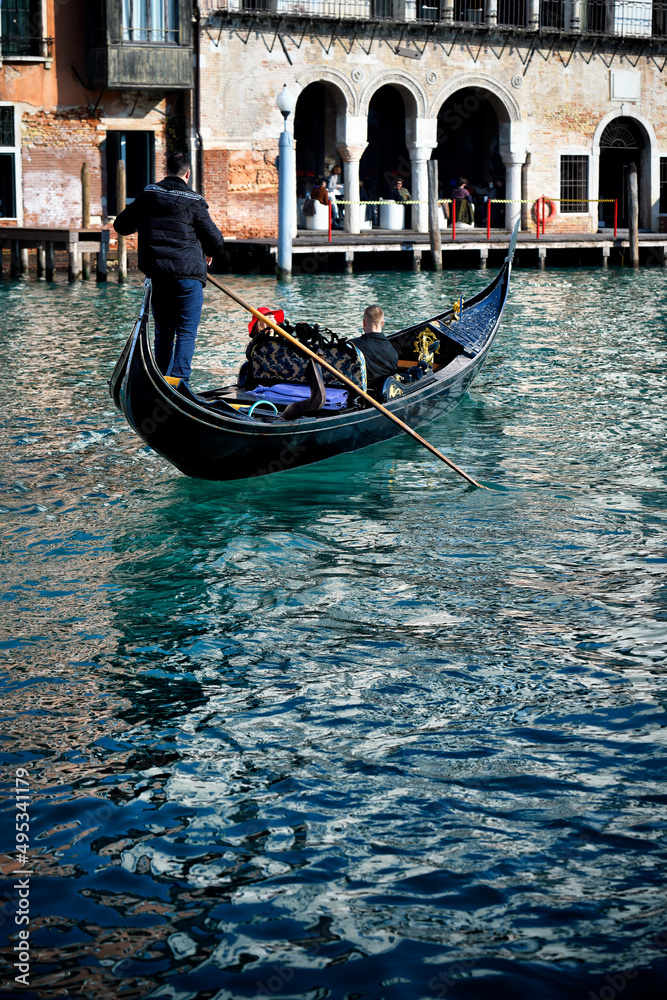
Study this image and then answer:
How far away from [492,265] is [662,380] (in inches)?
464

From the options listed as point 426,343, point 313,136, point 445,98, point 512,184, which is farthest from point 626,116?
point 426,343

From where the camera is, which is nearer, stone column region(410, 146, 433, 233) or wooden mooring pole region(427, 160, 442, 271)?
wooden mooring pole region(427, 160, 442, 271)

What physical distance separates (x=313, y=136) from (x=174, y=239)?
1743cm

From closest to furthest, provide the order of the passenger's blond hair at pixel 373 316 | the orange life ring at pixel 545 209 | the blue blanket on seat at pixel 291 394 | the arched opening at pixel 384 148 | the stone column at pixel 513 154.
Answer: the blue blanket on seat at pixel 291 394, the passenger's blond hair at pixel 373 316, the stone column at pixel 513 154, the orange life ring at pixel 545 209, the arched opening at pixel 384 148

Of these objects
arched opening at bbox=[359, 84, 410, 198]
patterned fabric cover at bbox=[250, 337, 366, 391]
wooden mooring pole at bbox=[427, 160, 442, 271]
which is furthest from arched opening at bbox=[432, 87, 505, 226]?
patterned fabric cover at bbox=[250, 337, 366, 391]

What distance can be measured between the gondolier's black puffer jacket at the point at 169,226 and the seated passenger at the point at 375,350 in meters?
1.22

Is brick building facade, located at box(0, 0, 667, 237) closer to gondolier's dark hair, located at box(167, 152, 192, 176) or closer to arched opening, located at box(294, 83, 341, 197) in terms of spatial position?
arched opening, located at box(294, 83, 341, 197)

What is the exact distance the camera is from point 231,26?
20500 mm

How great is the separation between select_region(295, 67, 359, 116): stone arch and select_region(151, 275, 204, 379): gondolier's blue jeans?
51.4ft

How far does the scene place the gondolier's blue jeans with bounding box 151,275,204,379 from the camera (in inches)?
255

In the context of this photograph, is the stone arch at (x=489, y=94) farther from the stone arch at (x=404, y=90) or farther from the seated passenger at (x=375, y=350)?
the seated passenger at (x=375, y=350)

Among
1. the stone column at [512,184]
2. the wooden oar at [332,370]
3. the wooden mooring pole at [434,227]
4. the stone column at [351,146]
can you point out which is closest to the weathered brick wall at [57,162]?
the stone column at [351,146]

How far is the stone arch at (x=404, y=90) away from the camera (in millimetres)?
21814

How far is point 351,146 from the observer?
2188cm
